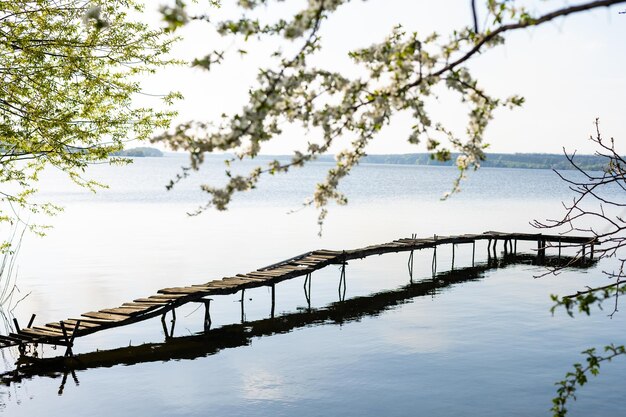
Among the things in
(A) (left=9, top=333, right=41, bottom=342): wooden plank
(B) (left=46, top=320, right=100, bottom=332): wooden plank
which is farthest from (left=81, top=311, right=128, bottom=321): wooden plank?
(A) (left=9, top=333, right=41, bottom=342): wooden plank

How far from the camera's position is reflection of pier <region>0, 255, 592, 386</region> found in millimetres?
18719

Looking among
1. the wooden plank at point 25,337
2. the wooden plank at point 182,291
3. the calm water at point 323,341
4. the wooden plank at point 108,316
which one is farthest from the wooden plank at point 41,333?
the wooden plank at point 182,291

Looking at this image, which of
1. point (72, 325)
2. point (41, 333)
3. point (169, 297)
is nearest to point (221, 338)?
point (169, 297)

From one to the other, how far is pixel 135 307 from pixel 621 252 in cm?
3559

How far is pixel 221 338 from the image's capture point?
22.4 m

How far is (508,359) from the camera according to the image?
19.5 metres

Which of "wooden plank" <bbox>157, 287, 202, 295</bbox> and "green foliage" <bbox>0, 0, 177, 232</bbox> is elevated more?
"green foliage" <bbox>0, 0, 177, 232</bbox>

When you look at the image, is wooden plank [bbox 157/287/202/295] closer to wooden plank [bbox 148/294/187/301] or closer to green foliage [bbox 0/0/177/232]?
wooden plank [bbox 148/294/187/301]

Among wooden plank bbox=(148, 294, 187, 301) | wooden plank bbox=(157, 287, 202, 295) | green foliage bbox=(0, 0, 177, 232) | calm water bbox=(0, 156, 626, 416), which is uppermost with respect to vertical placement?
green foliage bbox=(0, 0, 177, 232)

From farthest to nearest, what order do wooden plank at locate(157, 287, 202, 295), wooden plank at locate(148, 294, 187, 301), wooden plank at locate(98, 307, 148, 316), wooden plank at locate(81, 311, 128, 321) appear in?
wooden plank at locate(157, 287, 202, 295) < wooden plank at locate(148, 294, 187, 301) < wooden plank at locate(98, 307, 148, 316) < wooden plank at locate(81, 311, 128, 321)

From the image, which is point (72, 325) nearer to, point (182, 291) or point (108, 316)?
point (108, 316)

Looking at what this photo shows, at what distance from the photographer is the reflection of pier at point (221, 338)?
18719 mm

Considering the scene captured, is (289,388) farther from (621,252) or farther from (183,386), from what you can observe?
(621,252)

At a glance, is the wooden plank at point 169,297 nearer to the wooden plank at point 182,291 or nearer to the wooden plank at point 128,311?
the wooden plank at point 182,291
